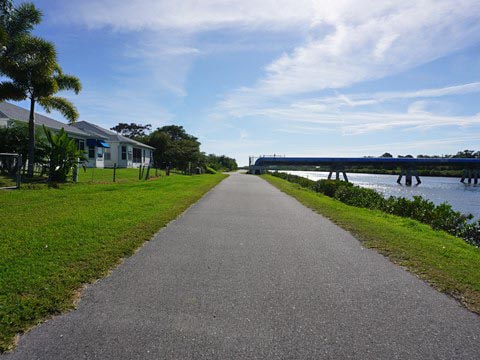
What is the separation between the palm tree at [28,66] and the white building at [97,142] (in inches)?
189

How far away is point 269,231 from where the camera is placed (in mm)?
7211

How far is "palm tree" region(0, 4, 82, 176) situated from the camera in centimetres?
1507

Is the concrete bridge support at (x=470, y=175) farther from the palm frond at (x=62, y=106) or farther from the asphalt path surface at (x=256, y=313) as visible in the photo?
the asphalt path surface at (x=256, y=313)

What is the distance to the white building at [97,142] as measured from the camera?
24538mm

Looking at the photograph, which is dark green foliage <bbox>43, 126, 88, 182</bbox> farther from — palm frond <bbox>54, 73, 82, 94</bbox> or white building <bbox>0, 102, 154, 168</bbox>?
white building <bbox>0, 102, 154, 168</bbox>

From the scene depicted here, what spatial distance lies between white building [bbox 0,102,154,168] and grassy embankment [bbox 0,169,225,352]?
617 inches

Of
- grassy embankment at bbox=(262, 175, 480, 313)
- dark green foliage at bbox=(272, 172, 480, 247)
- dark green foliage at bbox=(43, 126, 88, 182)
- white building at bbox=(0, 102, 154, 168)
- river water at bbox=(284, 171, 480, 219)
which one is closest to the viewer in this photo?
grassy embankment at bbox=(262, 175, 480, 313)

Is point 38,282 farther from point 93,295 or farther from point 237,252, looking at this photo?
point 237,252

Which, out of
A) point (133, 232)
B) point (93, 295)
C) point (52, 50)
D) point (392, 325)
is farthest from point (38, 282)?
point (52, 50)

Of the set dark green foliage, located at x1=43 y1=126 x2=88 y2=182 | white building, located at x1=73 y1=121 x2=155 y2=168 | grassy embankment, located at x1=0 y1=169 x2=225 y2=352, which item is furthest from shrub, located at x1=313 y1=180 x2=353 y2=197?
white building, located at x1=73 y1=121 x2=155 y2=168

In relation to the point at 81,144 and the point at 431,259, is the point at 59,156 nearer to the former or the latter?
the point at 431,259

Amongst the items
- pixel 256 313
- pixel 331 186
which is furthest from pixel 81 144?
pixel 256 313

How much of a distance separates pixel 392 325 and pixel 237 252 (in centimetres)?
279

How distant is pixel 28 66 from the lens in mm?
15773
